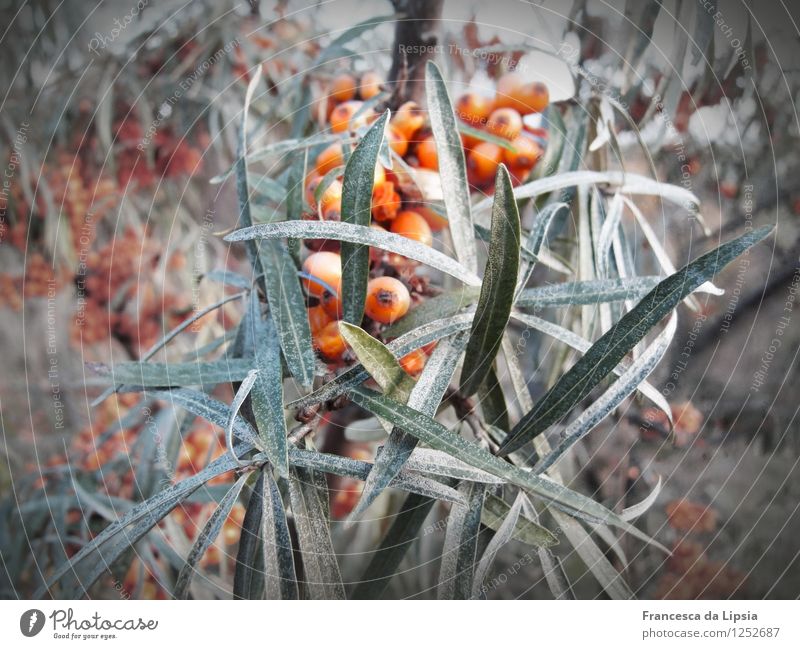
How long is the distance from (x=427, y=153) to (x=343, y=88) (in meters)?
0.13

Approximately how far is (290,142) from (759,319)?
454 millimetres

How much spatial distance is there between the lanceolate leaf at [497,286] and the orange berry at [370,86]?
0.21 meters

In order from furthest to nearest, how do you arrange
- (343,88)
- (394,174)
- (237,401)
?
(343,88), (394,174), (237,401)

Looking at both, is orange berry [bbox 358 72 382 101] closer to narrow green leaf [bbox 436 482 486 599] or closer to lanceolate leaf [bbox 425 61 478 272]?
lanceolate leaf [bbox 425 61 478 272]

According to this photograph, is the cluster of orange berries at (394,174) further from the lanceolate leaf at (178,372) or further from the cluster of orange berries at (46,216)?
the cluster of orange berries at (46,216)

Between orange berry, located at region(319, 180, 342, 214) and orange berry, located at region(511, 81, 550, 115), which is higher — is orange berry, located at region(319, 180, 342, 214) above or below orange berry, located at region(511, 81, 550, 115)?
below

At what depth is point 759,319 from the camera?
0.63 metres

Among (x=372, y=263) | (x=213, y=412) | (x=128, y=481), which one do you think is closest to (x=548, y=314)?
(x=372, y=263)

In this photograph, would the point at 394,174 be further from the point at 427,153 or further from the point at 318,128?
the point at 318,128

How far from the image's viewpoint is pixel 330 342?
421 millimetres

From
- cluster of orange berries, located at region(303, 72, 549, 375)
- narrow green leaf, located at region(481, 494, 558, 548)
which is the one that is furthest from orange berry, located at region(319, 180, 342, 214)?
narrow green leaf, located at region(481, 494, 558, 548)

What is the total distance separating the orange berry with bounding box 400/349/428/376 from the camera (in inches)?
16.5

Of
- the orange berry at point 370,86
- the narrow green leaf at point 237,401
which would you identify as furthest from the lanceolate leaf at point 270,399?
the orange berry at point 370,86

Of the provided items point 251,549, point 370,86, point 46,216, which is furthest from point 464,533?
point 46,216
